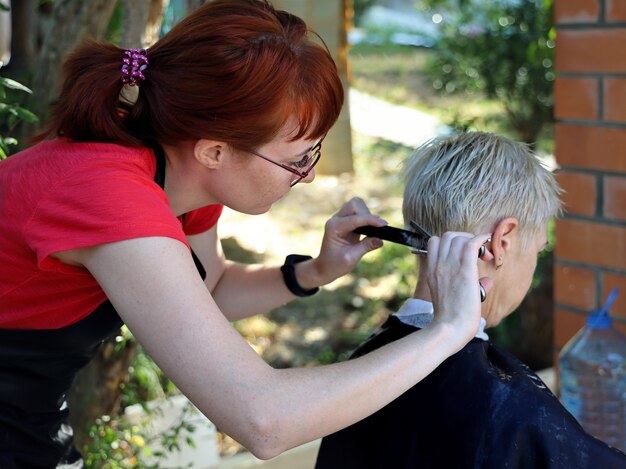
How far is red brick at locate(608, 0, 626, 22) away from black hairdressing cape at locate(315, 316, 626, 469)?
1.23m

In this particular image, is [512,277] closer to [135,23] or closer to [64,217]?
[64,217]

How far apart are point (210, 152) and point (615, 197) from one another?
5.01 feet

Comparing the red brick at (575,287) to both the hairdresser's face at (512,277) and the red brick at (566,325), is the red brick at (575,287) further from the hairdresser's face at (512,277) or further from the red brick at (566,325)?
the hairdresser's face at (512,277)

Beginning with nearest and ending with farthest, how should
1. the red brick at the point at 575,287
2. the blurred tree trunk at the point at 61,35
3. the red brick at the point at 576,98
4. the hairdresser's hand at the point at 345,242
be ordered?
the hairdresser's hand at the point at 345,242, the blurred tree trunk at the point at 61,35, the red brick at the point at 576,98, the red brick at the point at 575,287

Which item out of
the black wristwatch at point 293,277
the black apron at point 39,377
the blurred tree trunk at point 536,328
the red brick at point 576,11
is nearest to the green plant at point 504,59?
the blurred tree trunk at point 536,328

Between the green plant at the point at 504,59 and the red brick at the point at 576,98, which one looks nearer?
the red brick at the point at 576,98

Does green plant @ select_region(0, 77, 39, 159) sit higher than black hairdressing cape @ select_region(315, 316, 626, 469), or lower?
higher

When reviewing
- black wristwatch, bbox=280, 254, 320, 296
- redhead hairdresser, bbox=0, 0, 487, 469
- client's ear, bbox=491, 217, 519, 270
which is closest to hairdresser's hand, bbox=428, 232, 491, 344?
redhead hairdresser, bbox=0, 0, 487, 469

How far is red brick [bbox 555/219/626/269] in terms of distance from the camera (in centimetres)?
283

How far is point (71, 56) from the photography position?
180 centimetres

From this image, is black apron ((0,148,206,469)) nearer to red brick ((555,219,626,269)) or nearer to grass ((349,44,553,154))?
red brick ((555,219,626,269))

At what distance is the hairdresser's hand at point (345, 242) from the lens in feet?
6.94

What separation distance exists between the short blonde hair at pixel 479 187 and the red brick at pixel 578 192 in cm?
85

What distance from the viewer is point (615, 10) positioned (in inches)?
107
